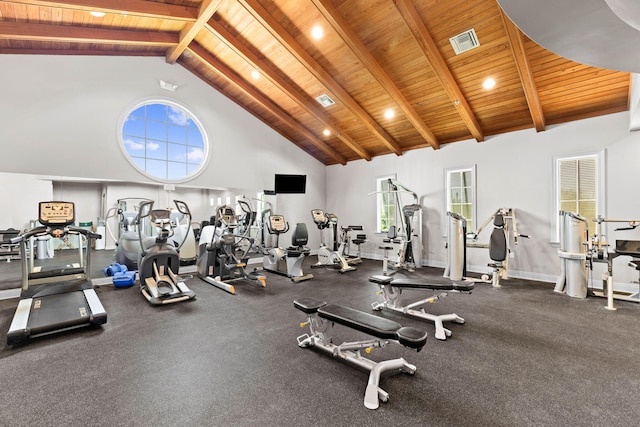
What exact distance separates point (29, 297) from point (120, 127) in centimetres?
351

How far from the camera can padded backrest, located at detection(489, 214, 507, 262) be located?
529 centimetres

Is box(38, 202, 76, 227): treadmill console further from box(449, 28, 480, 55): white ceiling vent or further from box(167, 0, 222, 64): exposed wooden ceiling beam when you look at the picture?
box(449, 28, 480, 55): white ceiling vent

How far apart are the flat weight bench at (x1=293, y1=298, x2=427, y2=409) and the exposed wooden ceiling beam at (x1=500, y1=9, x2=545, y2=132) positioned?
412 centimetres

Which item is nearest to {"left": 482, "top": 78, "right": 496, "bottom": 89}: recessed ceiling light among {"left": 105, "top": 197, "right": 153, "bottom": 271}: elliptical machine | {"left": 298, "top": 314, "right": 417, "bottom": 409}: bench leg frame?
{"left": 298, "top": 314, "right": 417, "bottom": 409}: bench leg frame

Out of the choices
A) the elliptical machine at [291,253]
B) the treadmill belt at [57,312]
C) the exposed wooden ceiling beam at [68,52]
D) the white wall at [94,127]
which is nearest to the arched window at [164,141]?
the white wall at [94,127]

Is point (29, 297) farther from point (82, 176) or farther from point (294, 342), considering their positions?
point (294, 342)

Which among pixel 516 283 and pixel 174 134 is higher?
pixel 174 134

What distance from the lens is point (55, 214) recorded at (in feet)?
12.5

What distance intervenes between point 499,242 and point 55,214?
23.6 feet

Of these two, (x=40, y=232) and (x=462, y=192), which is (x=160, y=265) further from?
(x=462, y=192)

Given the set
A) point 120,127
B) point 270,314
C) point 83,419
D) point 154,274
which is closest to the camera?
point 83,419

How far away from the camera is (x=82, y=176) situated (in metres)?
5.25

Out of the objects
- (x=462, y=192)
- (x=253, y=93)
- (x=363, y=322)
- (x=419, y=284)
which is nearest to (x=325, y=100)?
(x=253, y=93)

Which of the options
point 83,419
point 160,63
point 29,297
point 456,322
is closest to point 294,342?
point 83,419
